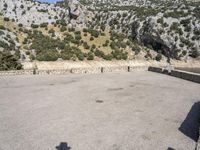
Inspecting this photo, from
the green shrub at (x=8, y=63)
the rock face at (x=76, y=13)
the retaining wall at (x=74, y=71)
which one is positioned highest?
the rock face at (x=76, y=13)

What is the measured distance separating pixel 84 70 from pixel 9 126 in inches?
779

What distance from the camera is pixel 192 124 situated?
40.9 ft

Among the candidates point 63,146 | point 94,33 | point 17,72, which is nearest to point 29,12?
point 94,33

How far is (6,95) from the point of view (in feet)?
60.5

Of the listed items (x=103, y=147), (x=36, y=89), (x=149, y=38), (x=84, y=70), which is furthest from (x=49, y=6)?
(x=103, y=147)

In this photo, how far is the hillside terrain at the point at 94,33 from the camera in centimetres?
5325

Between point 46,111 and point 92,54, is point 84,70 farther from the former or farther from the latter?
point 92,54

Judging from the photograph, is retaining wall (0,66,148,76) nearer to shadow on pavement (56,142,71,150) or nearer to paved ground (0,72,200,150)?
paved ground (0,72,200,150)

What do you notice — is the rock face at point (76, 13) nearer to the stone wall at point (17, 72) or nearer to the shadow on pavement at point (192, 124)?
the stone wall at point (17, 72)

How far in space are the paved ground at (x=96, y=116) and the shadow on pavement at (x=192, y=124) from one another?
42 millimetres

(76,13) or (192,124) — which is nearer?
(192,124)

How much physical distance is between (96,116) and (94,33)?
5032cm

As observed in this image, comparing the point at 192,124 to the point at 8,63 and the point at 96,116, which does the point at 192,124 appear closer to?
the point at 96,116

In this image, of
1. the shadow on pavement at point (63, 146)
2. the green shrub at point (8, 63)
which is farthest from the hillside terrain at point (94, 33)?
the shadow on pavement at point (63, 146)
